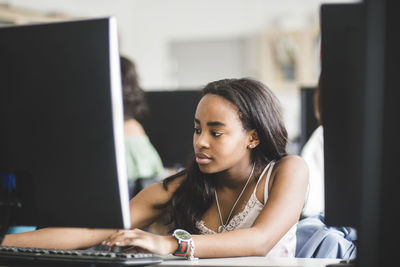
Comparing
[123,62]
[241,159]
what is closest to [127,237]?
[241,159]


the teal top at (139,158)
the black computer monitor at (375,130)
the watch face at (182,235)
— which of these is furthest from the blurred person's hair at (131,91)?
the black computer monitor at (375,130)

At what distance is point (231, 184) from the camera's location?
4.44 ft

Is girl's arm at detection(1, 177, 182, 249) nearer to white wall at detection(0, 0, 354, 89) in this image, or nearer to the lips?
the lips

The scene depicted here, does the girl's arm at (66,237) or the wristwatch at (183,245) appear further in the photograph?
the girl's arm at (66,237)

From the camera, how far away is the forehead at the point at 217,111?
122cm

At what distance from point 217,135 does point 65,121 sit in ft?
1.76

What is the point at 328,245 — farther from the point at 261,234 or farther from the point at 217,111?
the point at 217,111

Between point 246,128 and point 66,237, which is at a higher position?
point 246,128

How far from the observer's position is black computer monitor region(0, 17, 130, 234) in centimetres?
71

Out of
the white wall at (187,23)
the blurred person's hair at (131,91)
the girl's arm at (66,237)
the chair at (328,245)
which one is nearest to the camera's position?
the girl's arm at (66,237)

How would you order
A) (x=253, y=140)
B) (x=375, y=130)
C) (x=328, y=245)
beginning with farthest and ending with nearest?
(x=253, y=140) → (x=328, y=245) → (x=375, y=130)

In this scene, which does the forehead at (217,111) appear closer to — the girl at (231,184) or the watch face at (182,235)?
the girl at (231,184)

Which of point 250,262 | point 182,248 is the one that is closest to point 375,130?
point 250,262

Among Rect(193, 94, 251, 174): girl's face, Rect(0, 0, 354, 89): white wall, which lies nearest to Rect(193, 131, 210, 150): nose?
Rect(193, 94, 251, 174): girl's face
